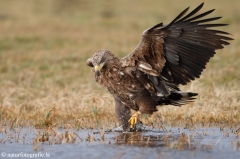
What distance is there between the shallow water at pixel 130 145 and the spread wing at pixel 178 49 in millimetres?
851

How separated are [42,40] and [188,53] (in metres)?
11.9

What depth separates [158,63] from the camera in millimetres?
6691

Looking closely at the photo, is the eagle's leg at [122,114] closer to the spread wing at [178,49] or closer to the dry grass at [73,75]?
the dry grass at [73,75]

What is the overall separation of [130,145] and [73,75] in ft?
21.1

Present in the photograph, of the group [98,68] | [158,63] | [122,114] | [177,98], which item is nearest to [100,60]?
[98,68]

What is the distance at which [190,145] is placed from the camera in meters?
5.80

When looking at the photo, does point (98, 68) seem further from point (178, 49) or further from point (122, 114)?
point (178, 49)

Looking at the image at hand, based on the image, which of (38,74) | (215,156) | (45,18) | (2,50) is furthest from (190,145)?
(45,18)

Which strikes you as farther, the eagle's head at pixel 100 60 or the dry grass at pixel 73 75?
the dry grass at pixel 73 75

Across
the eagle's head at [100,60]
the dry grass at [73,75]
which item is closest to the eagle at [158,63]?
the eagle's head at [100,60]

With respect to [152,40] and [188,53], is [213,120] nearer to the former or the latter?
[188,53]

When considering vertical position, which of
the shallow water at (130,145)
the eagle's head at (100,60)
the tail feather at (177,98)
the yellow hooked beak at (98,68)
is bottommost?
the shallow water at (130,145)

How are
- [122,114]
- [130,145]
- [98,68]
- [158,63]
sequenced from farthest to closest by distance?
[122,114] → [158,63] → [98,68] → [130,145]

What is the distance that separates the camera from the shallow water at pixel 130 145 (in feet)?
17.9
